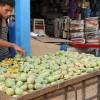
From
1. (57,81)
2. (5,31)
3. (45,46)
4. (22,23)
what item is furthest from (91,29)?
(57,81)

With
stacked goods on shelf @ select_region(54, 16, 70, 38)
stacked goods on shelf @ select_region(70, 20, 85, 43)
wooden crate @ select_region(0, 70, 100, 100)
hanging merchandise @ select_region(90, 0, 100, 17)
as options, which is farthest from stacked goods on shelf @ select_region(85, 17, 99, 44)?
wooden crate @ select_region(0, 70, 100, 100)

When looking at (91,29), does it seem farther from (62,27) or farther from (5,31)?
(5,31)

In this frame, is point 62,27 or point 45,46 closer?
point 45,46

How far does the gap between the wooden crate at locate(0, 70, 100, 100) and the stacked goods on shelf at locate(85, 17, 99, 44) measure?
10.6ft

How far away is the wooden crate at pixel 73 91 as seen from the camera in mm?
1947

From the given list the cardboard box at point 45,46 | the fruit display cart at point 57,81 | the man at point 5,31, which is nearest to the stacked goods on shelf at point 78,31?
the cardboard box at point 45,46

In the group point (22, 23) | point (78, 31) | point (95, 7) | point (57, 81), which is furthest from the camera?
point (95, 7)

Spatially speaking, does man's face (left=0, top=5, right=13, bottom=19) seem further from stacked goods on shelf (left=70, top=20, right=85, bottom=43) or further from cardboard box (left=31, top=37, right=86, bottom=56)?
stacked goods on shelf (left=70, top=20, right=85, bottom=43)

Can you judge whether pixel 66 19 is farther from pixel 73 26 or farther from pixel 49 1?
pixel 49 1

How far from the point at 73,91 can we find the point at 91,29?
3735 mm

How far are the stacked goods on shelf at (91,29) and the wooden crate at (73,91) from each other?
3238 millimetres

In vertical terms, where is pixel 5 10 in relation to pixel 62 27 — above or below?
above

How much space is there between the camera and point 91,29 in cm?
590

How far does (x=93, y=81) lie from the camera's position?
2662 millimetres
